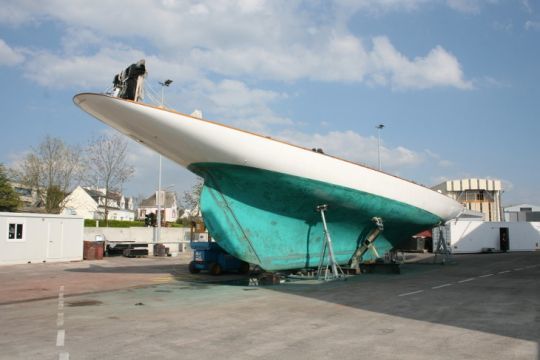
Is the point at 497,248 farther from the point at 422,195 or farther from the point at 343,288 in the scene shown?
the point at 343,288

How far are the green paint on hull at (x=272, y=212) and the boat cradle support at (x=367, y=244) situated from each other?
637 millimetres

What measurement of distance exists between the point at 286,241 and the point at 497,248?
28.3 meters

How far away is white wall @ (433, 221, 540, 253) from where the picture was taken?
114 feet

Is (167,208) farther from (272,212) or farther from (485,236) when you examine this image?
(272,212)

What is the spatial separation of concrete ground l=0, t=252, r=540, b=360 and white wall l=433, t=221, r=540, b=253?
21.6m

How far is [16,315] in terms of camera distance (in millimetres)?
8969

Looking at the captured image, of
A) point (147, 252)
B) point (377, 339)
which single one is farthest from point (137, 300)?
point (147, 252)

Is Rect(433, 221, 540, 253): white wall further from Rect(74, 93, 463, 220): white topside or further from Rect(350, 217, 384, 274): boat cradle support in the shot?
Rect(74, 93, 463, 220): white topside

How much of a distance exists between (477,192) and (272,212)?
174 feet

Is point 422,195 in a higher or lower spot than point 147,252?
higher

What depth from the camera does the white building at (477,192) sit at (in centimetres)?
5891

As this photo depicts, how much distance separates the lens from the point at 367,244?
53.2ft

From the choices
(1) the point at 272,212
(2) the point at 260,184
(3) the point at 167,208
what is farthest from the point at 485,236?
(3) the point at 167,208

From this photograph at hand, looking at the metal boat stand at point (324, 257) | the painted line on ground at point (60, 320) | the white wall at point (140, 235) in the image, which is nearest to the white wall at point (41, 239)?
the white wall at point (140, 235)
